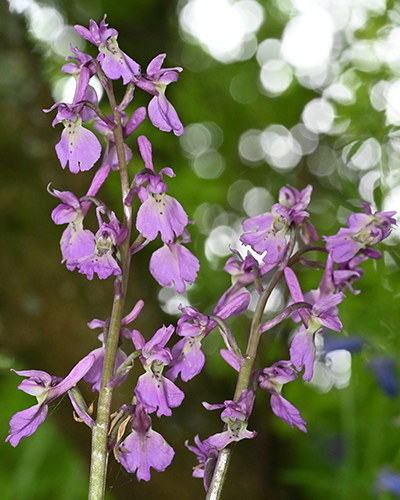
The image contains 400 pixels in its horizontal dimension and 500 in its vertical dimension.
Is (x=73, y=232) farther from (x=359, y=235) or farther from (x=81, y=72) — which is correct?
(x=359, y=235)

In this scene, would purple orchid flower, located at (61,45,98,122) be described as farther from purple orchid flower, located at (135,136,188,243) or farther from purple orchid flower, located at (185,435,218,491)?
purple orchid flower, located at (185,435,218,491)

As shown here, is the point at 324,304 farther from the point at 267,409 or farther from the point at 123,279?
the point at 267,409

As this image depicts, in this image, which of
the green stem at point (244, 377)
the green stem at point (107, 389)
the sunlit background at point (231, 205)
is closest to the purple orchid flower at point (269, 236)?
the green stem at point (244, 377)

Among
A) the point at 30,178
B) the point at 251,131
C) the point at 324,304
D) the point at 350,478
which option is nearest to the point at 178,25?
the point at 251,131

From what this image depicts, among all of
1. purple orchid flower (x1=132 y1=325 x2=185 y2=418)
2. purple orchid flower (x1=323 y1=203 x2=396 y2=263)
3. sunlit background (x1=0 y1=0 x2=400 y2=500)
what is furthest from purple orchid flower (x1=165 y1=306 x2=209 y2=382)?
sunlit background (x1=0 y1=0 x2=400 y2=500)

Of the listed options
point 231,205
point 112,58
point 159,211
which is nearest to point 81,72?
point 112,58

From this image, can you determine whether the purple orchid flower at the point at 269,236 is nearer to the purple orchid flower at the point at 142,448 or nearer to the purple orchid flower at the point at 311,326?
the purple orchid flower at the point at 311,326
